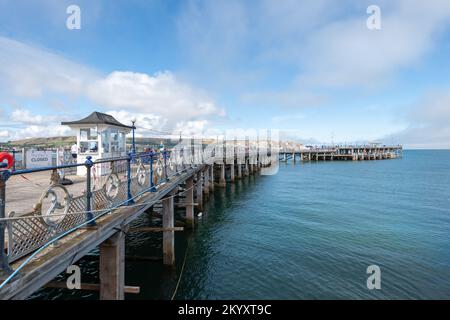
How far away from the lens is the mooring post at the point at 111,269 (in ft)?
20.9

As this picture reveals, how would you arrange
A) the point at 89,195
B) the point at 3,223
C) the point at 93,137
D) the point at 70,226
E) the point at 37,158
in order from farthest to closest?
the point at 93,137, the point at 37,158, the point at 89,195, the point at 70,226, the point at 3,223

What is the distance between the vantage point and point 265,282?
10.2 m

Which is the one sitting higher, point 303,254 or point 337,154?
point 337,154

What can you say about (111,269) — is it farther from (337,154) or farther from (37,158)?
(337,154)

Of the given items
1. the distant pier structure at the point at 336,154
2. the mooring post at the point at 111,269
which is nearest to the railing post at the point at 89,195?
the mooring post at the point at 111,269

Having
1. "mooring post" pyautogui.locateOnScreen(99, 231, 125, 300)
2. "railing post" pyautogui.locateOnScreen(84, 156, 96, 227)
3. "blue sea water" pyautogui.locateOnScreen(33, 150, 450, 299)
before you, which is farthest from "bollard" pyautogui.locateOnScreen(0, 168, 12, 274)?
"blue sea water" pyautogui.locateOnScreen(33, 150, 450, 299)

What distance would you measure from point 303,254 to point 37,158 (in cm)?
1440

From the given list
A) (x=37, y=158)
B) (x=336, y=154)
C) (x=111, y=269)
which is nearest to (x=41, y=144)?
(x=37, y=158)

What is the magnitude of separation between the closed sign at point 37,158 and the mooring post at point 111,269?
942 cm

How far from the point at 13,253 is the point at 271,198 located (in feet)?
81.6

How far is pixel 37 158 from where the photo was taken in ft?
43.5

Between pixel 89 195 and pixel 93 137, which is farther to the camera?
pixel 93 137

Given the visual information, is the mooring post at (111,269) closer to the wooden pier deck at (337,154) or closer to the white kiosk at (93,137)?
the white kiosk at (93,137)
